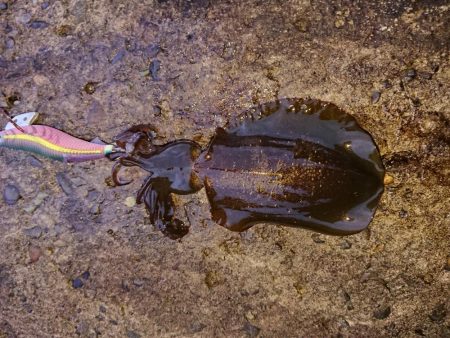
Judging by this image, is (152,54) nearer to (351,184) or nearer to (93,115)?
(93,115)

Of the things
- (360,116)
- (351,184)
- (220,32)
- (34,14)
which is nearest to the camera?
(351,184)

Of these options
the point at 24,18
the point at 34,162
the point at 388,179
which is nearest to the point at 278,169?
the point at 388,179

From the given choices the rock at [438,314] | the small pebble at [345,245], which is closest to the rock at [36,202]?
the small pebble at [345,245]

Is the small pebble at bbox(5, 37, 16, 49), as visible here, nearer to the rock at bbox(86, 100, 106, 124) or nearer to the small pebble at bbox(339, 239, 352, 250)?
the rock at bbox(86, 100, 106, 124)

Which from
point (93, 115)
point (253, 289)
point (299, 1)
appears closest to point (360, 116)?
point (299, 1)

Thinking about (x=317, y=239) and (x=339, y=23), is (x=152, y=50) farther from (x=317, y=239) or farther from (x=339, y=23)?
(x=317, y=239)

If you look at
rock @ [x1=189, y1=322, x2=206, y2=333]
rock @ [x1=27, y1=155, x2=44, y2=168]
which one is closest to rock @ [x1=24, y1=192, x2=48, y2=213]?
rock @ [x1=27, y1=155, x2=44, y2=168]
